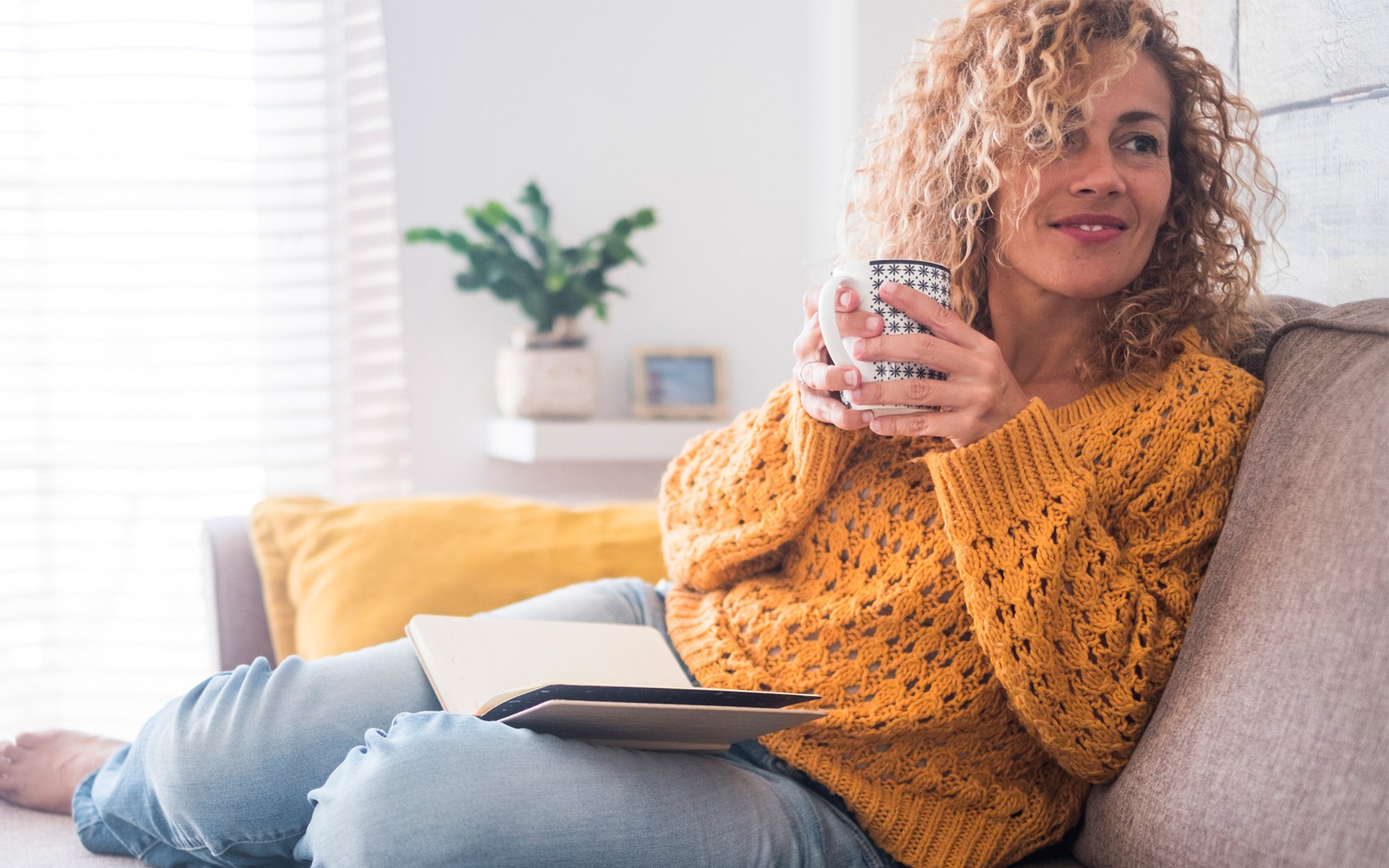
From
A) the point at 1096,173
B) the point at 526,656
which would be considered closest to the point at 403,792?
the point at 526,656

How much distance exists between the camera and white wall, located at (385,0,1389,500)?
264 centimetres

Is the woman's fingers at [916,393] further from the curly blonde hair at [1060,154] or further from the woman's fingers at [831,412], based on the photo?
the curly blonde hair at [1060,154]

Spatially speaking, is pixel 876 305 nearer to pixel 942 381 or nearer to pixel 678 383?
pixel 942 381

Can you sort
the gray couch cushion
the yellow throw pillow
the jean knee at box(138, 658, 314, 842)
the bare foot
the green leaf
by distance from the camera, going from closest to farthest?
the gray couch cushion < the jean knee at box(138, 658, 314, 842) < the bare foot < the yellow throw pillow < the green leaf

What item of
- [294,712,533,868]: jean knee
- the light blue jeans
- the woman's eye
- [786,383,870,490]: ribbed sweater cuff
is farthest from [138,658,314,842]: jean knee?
the woman's eye

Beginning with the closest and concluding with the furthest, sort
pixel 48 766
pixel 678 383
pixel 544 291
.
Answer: pixel 48 766 < pixel 544 291 < pixel 678 383

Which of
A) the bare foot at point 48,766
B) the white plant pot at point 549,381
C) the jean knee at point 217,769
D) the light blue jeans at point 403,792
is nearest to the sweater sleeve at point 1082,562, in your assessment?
the light blue jeans at point 403,792

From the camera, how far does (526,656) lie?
→ 1089mm

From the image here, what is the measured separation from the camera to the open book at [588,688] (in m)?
0.82

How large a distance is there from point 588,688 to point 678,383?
197 cm

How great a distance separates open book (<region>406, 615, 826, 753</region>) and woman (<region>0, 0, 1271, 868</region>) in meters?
0.03

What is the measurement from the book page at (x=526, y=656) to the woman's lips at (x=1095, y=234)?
0.56 meters

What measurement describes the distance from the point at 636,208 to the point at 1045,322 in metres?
1.77

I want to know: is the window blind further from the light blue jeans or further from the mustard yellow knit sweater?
the mustard yellow knit sweater
